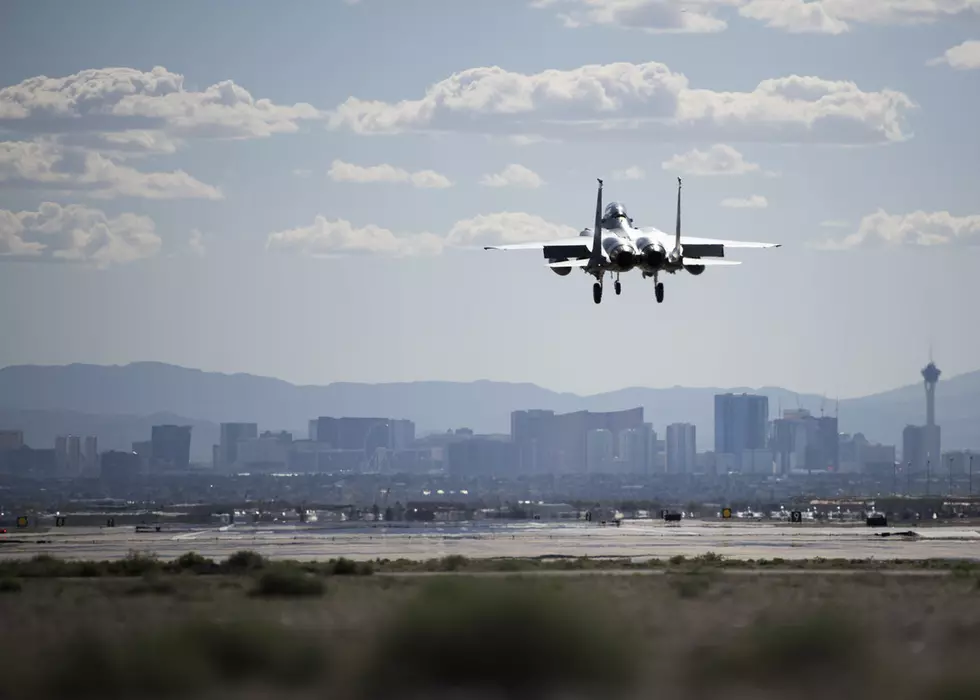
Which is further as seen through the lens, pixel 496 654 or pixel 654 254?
pixel 654 254

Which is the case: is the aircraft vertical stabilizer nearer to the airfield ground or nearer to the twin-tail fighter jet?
the twin-tail fighter jet

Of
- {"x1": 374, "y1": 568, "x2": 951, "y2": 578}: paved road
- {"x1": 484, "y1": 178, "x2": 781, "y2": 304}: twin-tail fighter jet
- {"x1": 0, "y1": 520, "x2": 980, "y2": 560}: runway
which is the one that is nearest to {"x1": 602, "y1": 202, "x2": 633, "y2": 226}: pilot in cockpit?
{"x1": 484, "y1": 178, "x2": 781, "y2": 304}: twin-tail fighter jet

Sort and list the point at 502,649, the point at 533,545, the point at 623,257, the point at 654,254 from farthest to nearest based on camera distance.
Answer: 1. the point at 533,545
2. the point at 623,257
3. the point at 654,254
4. the point at 502,649

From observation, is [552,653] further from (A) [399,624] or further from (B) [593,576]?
(B) [593,576]

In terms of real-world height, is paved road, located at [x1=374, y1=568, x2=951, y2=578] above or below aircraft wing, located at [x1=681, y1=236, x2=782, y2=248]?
below

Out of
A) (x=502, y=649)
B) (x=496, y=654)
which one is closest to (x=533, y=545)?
(x=502, y=649)

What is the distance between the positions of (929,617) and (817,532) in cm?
8611

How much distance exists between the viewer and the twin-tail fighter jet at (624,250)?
2518 inches

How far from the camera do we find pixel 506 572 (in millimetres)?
65750

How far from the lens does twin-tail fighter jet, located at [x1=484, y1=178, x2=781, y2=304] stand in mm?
63969

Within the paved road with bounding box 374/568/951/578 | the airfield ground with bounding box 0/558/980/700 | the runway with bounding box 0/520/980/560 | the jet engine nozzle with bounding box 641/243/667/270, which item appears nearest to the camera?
the airfield ground with bounding box 0/558/980/700

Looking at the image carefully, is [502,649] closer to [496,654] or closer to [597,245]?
[496,654]

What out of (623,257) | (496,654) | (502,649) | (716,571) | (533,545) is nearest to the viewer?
(496,654)

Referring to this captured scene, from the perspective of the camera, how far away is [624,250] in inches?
2515
